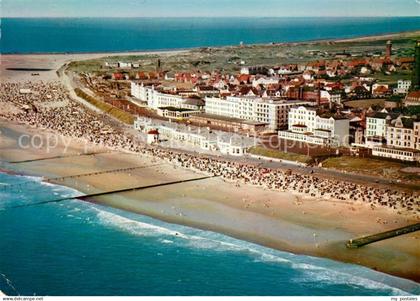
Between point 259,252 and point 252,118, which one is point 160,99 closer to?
point 252,118

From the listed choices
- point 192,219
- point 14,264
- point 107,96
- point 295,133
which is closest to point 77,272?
point 14,264

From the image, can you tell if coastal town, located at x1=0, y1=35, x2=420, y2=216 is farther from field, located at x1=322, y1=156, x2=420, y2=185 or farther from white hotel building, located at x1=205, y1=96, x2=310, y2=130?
field, located at x1=322, y1=156, x2=420, y2=185

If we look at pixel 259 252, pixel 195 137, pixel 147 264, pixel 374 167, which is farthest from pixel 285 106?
pixel 147 264

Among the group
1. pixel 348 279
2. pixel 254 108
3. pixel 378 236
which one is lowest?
pixel 348 279

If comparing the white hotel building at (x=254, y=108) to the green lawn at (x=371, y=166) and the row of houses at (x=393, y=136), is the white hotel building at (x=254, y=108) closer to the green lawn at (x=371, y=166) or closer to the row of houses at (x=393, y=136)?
the row of houses at (x=393, y=136)

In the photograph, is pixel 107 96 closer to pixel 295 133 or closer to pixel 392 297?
pixel 295 133

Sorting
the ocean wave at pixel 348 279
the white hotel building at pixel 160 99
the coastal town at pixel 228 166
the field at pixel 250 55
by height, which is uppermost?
the field at pixel 250 55

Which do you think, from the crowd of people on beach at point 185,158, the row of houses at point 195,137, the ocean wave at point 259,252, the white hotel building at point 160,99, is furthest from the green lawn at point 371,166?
the white hotel building at point 160,99
